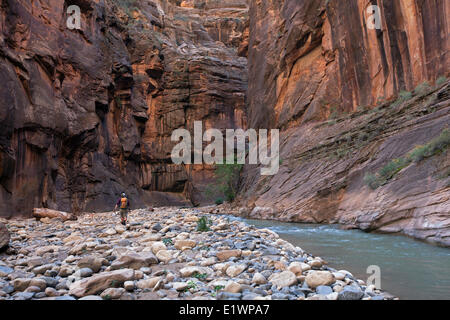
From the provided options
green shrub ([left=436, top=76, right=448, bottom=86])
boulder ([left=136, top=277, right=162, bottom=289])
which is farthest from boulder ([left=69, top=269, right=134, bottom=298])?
green shrub ([left=436, top=76, right=448, bottom=86])

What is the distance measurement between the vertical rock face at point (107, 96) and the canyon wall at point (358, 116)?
12.6 metres

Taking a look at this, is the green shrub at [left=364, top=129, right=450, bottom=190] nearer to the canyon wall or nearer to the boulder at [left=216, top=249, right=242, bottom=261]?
the canyon wall

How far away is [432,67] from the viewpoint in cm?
1279

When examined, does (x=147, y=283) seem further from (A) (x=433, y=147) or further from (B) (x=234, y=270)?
(A) (x=433, y=147)

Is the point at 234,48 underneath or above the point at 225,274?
above

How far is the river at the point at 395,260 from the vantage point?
12.3 ft

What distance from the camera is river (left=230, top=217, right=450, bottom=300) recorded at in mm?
3744

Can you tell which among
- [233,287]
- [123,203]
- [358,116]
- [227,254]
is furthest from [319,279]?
[358,116]

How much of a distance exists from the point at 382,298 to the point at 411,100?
36.4ft

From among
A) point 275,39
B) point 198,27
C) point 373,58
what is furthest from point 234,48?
point 373,58

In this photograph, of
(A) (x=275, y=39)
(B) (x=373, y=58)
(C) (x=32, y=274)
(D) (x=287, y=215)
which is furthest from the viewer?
(A) (x=275, y=39)

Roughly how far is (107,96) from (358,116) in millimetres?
21491

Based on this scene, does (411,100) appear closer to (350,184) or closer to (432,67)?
(432,67)

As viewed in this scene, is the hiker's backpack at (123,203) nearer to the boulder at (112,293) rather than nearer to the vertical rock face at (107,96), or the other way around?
the vertical rock face at (107,96)
